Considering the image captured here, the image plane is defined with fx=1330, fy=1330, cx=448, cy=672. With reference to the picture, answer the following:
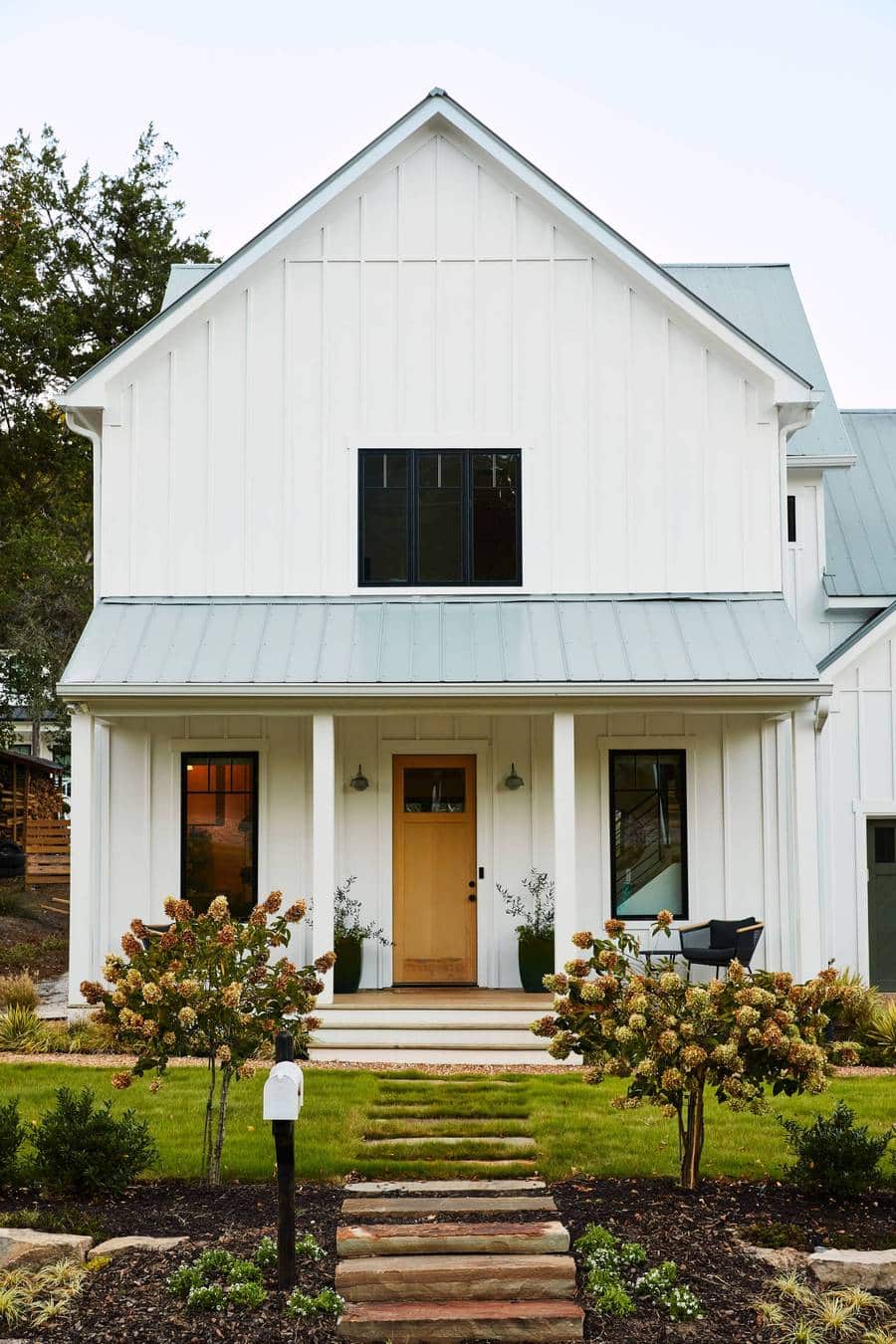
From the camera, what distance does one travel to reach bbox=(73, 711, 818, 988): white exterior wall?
13008 millimetres

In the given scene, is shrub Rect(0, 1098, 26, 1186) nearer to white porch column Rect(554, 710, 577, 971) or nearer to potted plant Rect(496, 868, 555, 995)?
white porch column Rect(554, 710, 577, 971)

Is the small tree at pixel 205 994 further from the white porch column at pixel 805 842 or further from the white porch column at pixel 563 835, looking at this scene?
the white porch column at pixel 805 842

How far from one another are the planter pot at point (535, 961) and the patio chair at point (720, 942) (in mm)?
1252

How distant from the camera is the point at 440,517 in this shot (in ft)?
43.4

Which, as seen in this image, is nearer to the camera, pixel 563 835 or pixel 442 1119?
pixel 442 1119

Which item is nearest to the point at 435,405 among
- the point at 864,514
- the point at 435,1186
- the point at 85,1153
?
the point at 864,514

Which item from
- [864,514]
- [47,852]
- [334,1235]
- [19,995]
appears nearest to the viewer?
[334,1235]

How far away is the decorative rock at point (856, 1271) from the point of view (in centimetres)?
603

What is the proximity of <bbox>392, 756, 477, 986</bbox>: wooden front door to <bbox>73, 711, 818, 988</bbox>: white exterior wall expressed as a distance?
136 mm

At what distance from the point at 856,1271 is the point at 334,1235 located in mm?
2461

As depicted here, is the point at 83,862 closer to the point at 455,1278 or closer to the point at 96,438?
the point at 96,438

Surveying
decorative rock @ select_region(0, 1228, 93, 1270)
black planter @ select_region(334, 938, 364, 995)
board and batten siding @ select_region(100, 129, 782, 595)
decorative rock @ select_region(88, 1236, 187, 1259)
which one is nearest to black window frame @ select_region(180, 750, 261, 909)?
black planter @ select_region(334, 938, 364, 995)

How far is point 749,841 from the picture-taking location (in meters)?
13.1

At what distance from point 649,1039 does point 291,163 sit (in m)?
20.2
